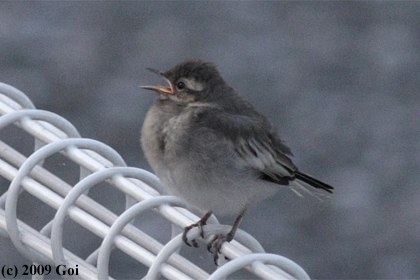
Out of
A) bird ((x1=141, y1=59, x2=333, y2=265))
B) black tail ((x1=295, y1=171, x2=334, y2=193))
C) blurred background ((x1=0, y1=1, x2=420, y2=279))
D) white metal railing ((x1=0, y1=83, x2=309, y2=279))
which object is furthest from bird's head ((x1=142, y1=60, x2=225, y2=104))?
blurred background ((x1=0, y1=1, x2=420, y2=279))

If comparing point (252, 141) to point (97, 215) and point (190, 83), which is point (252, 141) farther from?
point (97, 215)

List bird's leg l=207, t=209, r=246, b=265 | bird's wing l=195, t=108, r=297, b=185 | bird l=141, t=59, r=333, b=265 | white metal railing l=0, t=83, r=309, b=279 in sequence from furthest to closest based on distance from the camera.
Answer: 1. bird's wing l=195, t=108, r=297, b=185
2. bird l=141, t=59, r=333, b=265
3. bird's leg l=207, t=209, r=246, b=265
4. white metal railing l=0, t=83, r=309, b=279

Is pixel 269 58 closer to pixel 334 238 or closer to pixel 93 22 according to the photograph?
pixel 93 22

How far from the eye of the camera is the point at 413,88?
895 centimetres

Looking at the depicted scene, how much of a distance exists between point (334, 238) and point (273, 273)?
186 inches

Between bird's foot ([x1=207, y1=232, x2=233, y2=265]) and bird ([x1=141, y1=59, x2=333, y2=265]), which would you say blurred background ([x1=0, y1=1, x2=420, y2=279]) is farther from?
bird's foot ([x1=207, y1=232, x2=233, y2=265])

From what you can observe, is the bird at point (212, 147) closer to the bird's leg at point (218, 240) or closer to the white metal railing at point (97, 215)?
the bird's leg at point (218, 240)

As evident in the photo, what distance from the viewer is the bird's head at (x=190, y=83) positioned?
4.21 metres

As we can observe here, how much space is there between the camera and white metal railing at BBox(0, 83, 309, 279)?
2.81 m

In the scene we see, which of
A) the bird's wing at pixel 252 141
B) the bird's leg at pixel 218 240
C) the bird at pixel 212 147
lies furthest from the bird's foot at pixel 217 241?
the bird's wing at pixel 252 141

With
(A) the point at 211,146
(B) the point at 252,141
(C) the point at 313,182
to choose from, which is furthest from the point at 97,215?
(C) the point at 313,182

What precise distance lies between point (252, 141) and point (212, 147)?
0.21 m

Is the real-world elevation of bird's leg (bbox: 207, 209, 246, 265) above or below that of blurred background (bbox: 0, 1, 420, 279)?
below

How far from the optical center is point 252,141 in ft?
13.8
